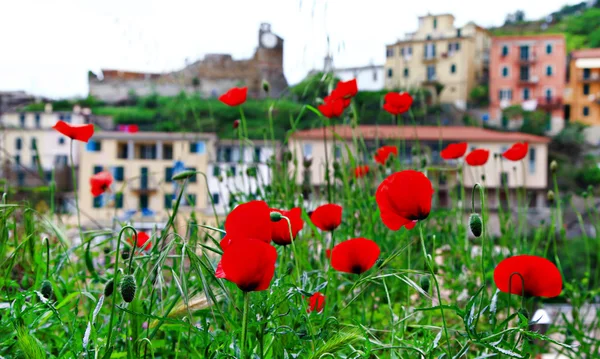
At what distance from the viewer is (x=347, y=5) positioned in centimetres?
139

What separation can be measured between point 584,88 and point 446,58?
6.07m

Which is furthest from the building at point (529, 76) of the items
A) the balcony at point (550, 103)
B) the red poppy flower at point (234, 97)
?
the red poppy flower at point (234, 97)

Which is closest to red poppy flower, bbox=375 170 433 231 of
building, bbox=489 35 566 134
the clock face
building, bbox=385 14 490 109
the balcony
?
building, bbox=489 35 566 134

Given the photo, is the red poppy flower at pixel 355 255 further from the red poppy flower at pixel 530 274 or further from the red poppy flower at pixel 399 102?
the red poppy flower at pixel 399 102

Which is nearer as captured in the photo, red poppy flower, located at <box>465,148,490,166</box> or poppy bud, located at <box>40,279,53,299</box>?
poppy bud, located at <box>40,279,53,299</box>

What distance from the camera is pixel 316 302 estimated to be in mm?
606

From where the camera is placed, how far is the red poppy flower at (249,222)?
1.52 ft

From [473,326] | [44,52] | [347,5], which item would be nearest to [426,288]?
[473,326]

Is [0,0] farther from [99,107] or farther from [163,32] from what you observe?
[99,107]

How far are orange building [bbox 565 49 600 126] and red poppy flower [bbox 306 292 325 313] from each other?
30508mm

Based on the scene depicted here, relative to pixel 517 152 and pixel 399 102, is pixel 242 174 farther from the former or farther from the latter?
pixel 517 152

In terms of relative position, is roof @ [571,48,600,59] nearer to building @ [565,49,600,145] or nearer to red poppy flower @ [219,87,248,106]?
building @ [565,49,600,145]

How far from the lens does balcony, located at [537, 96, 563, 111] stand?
94.4 ft

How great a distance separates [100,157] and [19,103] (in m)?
7.52
